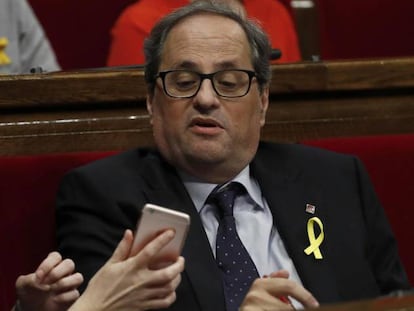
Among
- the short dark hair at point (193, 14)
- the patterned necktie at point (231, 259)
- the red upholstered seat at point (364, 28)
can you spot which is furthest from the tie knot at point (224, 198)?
the red upholstered seat at point (364, 28)

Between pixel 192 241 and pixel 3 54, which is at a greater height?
pixel 3 54

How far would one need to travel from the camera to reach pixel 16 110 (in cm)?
97

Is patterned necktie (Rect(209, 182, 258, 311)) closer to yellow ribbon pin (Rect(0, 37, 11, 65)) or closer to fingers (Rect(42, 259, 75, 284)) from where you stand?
fingers (Rect(42, 259, 75, 284))

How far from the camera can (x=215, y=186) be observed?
93cm

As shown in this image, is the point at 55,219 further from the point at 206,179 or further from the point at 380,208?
the point at 380,208

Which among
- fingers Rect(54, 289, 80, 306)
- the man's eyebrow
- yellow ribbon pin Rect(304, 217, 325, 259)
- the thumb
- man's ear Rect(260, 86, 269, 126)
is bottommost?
yellow ribbon pin Rect(304, 217, 325, 259)

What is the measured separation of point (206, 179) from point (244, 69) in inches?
4.2

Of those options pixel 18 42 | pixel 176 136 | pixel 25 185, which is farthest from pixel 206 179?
pixel 18 42

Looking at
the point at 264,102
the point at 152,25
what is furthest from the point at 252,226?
the point at 152,25

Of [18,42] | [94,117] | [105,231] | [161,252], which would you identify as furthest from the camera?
[18,42]

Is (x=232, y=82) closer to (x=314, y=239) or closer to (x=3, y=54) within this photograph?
(x=314, y=239)

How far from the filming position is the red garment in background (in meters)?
1.29

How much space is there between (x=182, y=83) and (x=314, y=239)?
185 mm

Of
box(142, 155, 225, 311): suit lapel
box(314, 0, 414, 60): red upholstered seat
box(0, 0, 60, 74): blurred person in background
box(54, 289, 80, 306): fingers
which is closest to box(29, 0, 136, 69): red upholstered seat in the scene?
box(0, 0, 60, 74): blurred person in background
